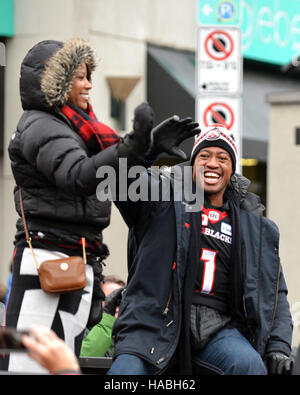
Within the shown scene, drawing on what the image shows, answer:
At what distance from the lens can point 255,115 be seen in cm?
1441

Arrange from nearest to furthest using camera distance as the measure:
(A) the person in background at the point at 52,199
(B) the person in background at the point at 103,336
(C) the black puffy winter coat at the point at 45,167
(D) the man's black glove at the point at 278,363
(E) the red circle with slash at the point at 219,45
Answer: (C) the black puffy winter coat at the point at 45,167 < (A) the person in background at the point at 52,199 < (D) the man's black glove at the point at 278,363 < (B) the person in background at the point at 103,336 < (E) the red circle with slash at the point at 219,45

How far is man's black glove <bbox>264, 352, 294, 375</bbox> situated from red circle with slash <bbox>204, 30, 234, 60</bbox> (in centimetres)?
424

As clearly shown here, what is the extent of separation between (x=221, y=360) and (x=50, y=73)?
1.47 meters

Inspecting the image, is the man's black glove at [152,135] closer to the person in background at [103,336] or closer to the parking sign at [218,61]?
the person in background at [103,336]

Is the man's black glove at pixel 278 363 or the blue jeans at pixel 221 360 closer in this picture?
the blue jeans at pixel 221 360

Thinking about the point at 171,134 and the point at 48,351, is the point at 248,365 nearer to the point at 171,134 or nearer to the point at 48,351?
the point at 171,134

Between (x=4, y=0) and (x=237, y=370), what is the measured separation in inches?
340

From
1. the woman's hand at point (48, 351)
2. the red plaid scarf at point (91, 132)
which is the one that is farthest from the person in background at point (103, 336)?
the woman's hand at point (48, 351)

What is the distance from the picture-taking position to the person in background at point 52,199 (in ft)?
13.4

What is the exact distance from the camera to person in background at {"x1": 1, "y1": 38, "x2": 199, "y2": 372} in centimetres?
407

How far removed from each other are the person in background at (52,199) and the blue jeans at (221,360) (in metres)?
0.26

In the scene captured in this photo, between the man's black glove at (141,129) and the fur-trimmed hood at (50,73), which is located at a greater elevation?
the fur-trimmed hood at (50,73)

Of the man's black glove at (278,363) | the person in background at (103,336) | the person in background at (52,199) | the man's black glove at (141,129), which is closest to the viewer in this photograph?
the man's black glove at (141,129)
